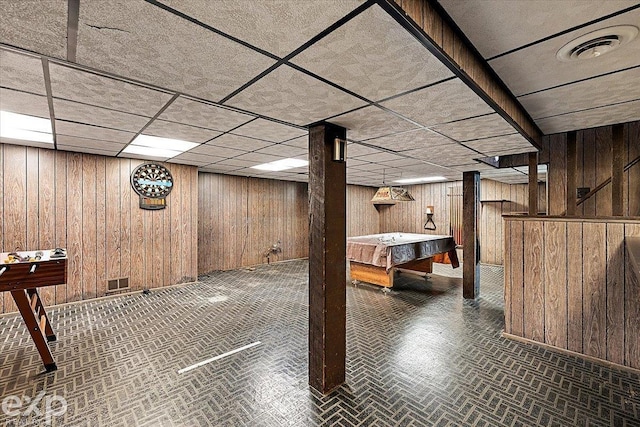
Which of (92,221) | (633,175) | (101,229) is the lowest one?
(101,229)

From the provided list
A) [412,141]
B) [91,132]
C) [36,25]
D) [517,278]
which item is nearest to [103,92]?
[36,25]

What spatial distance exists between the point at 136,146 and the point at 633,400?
19.4 ft

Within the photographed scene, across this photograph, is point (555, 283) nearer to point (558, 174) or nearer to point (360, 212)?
point (558, 174)

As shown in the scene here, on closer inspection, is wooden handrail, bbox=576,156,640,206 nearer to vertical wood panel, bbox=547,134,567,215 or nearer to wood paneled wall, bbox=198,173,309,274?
vertical wood panel, bbox=547,134,567,215

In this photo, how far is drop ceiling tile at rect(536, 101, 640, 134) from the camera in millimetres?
2545

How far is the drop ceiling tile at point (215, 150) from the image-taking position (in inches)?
149

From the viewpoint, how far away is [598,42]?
1516mm

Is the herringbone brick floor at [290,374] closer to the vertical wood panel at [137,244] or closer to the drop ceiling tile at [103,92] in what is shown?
the vertical wood panel at [137,244]

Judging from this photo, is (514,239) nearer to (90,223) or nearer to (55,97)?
(55,97)

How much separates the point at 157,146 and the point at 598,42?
4493mm

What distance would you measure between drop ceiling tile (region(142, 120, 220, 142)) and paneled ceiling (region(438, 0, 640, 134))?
2.52 meters

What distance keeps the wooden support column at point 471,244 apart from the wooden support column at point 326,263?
11.1ft

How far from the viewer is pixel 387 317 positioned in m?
4.00

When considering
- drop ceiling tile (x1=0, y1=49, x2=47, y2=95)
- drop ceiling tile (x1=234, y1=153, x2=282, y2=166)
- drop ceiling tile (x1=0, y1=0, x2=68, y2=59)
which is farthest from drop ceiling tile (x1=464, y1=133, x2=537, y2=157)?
drop ceiling tile (x1=0, y1=49, x2=47, y2=95)
